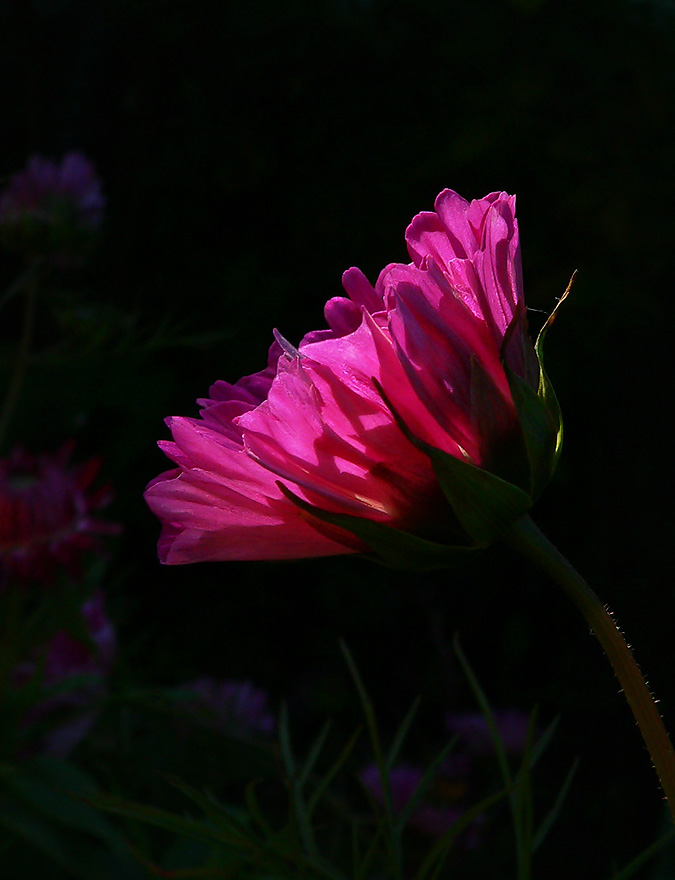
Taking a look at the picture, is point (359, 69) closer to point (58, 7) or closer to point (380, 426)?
point (58, 7)

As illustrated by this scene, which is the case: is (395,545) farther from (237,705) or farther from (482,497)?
(237,705)

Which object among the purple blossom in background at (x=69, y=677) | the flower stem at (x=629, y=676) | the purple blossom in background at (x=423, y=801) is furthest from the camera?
the purple blossom in background at (x=423, y=801)

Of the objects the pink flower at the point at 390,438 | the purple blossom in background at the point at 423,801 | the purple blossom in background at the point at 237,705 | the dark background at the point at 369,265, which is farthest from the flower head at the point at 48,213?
the pink flower at the point at 390,438

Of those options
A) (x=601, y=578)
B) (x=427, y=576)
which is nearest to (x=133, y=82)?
(x=427, y=576)

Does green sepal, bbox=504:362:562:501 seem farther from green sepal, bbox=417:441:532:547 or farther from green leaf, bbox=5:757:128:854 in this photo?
green leaf, bbox=5:757:128:854

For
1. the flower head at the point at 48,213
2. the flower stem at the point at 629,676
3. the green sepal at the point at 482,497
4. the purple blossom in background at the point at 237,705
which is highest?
the flower head at the point at 48,213

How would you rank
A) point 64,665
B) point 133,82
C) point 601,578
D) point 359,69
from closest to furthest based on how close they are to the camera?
point 64,665 < point 601,578 < point 359,69 < point 133,82

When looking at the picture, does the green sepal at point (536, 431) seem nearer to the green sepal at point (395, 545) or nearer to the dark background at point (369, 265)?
the green sepal at point (395, 545)
